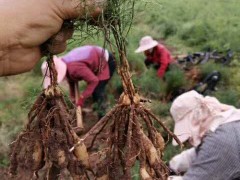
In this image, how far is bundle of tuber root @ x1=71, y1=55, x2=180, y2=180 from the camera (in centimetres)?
191

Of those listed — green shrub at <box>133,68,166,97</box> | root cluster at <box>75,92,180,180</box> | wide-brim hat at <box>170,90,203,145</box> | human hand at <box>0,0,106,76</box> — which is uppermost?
human hand at <box>0,0,106,76</box>

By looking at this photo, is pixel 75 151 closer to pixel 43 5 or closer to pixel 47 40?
pixel 47 40

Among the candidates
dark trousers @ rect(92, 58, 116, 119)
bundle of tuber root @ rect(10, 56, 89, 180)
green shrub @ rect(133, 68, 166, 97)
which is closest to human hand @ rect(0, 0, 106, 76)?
bundle of tuber root @ rect(10, 56, 89, 180)

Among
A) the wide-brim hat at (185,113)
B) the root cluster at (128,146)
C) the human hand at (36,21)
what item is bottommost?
the wide-brim hat at (185,113)

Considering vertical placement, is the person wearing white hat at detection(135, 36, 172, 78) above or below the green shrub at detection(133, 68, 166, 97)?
above

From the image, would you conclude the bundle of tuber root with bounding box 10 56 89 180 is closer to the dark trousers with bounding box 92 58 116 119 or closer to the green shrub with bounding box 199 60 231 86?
the dark trousers with bounding box 92 58 116 119

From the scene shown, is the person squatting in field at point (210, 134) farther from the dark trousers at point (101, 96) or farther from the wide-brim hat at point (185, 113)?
the dark trousers at point (101, 96)

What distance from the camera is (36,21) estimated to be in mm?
1842

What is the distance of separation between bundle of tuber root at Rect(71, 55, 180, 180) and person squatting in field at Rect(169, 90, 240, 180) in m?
1.23

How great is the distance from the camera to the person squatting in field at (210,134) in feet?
10.3

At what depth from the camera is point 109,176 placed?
196cm

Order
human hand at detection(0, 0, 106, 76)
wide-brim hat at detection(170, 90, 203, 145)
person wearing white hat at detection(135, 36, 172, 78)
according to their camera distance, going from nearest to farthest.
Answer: human hand at detection(0, 0, 106, 76) < wide-brim hat at detection(170, 90, 203, 145) < person wearing white hat at detection(135, 36, 172, 78)

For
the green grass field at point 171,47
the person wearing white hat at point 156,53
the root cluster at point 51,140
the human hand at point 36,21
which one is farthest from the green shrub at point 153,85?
the human hand at point 36,21

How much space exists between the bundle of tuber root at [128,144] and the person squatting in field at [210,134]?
1.23 metres
